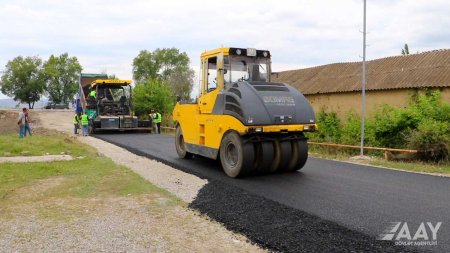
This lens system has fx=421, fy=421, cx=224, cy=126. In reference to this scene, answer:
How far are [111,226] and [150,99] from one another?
2310 centimetres

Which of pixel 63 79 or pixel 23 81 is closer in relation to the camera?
pixel 23 81

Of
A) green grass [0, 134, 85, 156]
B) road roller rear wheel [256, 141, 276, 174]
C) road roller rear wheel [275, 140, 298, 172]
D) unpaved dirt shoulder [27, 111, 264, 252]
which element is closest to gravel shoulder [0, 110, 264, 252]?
unpaved dirt shoulder [27, 111, 264, 252]

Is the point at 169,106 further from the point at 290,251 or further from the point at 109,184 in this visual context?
the point at 290,251

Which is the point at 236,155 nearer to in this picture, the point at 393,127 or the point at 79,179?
the point at 79,179

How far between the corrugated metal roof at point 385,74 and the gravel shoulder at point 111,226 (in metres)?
14.4

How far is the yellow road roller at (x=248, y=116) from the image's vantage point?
28.0 ft

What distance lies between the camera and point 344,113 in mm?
21672

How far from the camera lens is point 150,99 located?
28.2 metres

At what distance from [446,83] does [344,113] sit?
5.54 m

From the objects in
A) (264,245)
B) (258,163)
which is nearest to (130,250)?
(264,245)

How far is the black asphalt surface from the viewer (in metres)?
4.95

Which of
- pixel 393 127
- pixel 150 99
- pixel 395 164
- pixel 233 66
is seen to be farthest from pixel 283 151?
pixel 150 99

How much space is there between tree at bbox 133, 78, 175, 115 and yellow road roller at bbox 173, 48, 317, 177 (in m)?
18.1

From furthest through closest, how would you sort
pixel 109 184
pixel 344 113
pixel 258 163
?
pixel 344 113, pixel 258 163, pixel 109 184
